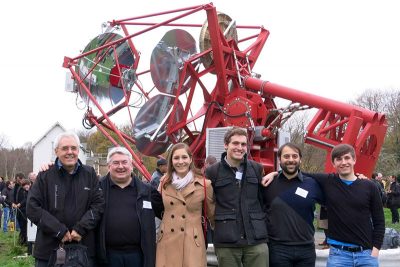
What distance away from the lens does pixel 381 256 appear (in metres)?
6.27

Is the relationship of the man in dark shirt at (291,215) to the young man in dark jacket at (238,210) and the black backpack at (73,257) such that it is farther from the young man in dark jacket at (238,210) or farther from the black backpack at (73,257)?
the black backpack at (73,257)

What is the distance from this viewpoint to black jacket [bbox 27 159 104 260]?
4.49 m

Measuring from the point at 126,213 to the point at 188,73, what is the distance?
5493mm

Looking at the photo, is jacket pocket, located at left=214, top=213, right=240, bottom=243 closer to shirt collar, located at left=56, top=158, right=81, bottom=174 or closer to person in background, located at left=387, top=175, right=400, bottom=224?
shirt collar, located at left=56, top=158, right=81, bottom=174

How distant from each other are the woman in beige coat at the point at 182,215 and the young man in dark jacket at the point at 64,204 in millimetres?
576

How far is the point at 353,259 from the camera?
4.66m

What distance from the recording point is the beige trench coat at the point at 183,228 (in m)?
4.73

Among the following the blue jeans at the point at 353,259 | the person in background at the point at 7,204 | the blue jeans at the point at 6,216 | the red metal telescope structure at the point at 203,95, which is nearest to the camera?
the blue jeans at the point at 353,259

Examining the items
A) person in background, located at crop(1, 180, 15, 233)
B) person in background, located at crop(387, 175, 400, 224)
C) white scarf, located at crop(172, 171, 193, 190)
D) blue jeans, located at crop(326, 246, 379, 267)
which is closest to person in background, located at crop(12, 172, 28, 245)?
person in background, located at crop(1, 180, 15, 233)

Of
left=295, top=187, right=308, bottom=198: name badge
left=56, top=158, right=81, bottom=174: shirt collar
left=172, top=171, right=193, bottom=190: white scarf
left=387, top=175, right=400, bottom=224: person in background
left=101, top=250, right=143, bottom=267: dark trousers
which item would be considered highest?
left=56, top=158, right=81, bottom=174: shirt collar

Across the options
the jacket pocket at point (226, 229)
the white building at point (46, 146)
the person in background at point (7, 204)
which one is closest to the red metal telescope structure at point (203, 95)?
the white building at point (46, 146)

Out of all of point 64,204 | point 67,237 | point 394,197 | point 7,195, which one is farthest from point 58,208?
point 394,197

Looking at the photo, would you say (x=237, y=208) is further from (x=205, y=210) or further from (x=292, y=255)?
(x=292, y=255)

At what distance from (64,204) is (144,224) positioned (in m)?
0.69
